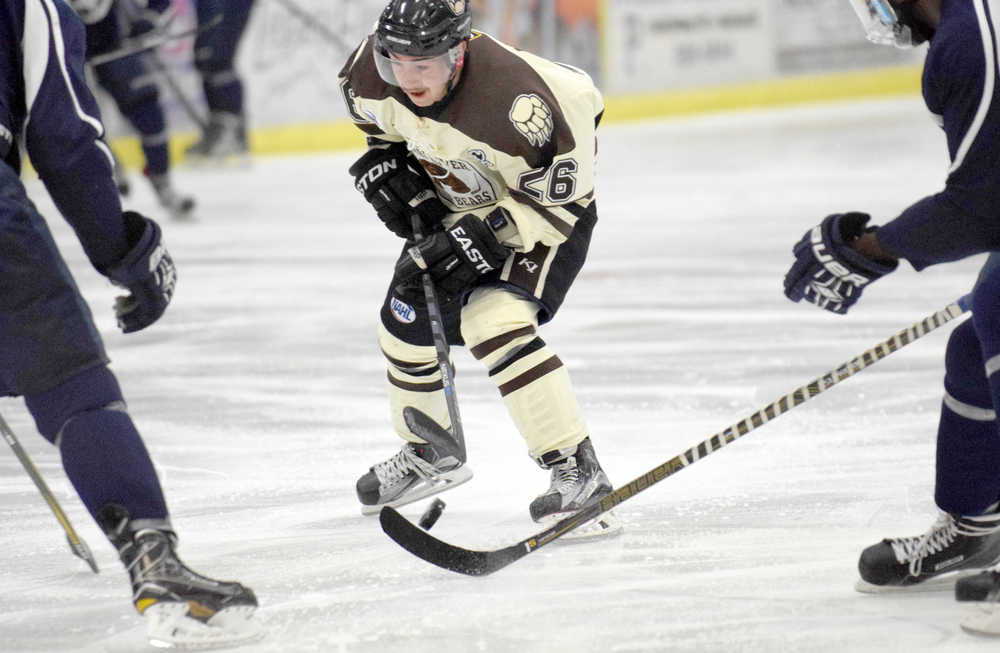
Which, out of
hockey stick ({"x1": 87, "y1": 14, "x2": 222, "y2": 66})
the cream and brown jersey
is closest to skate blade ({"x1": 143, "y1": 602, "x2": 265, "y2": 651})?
the cream and brown jersey

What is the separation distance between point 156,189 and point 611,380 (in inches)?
136

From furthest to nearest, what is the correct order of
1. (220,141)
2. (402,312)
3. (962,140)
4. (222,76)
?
1. (220,141)
2. (222,76)
3. (402,312)
4. (962,140)

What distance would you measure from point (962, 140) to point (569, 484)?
3.12ft

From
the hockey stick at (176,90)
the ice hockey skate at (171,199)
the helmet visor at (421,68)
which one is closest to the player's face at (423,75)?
the helmet visor at (421,68)

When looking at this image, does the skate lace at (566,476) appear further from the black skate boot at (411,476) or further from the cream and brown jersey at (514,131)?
the cream and brown jersey at (514,131)

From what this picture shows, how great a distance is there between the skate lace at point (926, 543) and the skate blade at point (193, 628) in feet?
2.94

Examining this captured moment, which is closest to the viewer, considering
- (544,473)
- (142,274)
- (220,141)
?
(142,274)

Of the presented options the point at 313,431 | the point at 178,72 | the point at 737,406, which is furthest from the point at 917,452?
the point at 178,72

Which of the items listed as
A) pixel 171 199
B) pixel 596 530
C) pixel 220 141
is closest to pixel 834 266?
pixel 596 530

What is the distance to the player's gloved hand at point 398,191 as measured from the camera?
2.45 meters

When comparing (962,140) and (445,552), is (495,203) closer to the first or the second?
(445,552)

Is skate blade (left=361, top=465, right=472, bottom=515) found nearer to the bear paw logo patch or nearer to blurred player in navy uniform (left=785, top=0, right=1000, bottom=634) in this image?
the bear paw logo patch

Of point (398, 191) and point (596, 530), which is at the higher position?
point (398, 191)

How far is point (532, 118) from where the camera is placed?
2.22 meters
